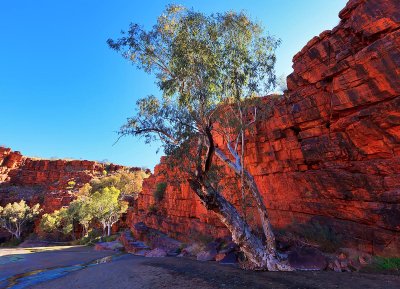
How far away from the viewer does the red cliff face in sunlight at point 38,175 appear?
79312 millimetres

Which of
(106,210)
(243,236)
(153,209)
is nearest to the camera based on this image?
(243,236)

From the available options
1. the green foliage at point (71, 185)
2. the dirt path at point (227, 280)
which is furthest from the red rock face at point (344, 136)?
the green foliage at point (71, 185)

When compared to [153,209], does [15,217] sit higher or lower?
higher

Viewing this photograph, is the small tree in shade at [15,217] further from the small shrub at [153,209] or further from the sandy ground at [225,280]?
the sandy ground at [225,280]

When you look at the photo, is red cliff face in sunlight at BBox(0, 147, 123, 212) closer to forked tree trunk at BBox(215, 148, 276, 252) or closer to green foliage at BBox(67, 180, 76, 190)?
green foliage at BBox(67, 180, 76, 190)

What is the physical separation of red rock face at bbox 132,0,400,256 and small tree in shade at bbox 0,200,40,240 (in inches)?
2486

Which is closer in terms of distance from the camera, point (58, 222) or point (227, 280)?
point (227, 280)

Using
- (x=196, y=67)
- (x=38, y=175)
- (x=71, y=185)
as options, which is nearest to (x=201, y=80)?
(x=196, y=67)

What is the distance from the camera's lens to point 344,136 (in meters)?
16.3

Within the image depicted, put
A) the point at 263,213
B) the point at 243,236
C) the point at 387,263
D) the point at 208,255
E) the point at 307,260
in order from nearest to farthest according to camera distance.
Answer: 1. the point at 387,263
2. the point at 307,260
3. the point at 243,236
4. the point at 263,213
5. the point at 208,255

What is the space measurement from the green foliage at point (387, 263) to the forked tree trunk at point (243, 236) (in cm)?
410

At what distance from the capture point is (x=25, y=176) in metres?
91.8

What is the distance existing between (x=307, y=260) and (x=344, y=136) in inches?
309

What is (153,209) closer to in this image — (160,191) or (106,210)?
(160,191)
